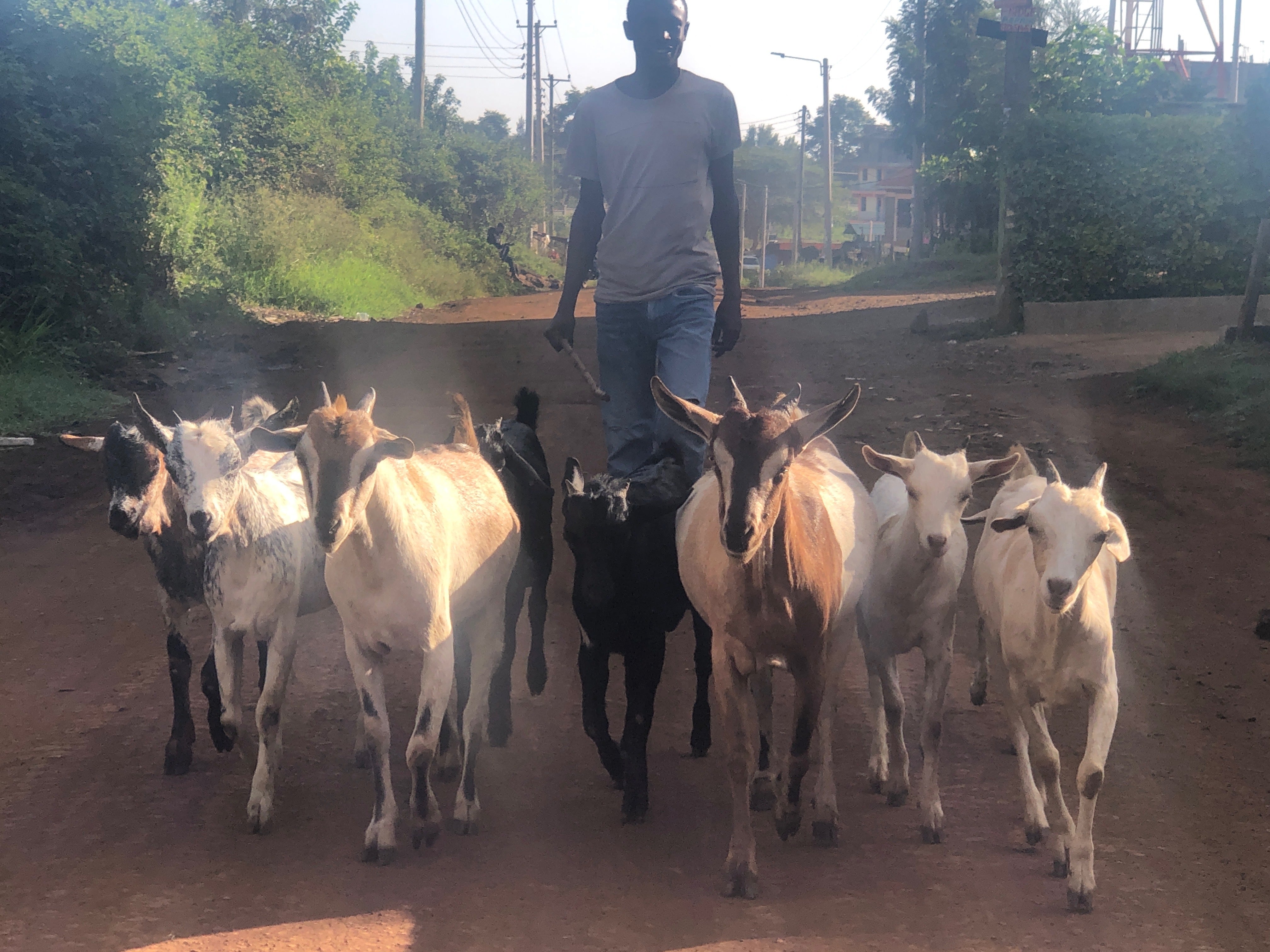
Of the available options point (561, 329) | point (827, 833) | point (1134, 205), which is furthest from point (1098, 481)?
point (1134, 205)

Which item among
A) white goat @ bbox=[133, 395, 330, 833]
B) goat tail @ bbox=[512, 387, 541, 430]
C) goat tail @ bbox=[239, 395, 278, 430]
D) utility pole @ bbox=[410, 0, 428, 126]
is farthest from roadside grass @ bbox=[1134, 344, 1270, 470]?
utility pole @ bbox=[410, 0, 428, 126]

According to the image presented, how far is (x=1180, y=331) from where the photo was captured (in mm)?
16391

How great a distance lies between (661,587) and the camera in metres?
5.29

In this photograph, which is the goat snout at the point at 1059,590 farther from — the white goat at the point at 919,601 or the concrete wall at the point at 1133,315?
the concrete wall at the point at 1133,315

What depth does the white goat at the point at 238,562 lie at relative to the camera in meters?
5.14

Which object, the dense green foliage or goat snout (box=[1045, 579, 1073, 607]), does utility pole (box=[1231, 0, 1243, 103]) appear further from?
goat snout (box=[1045, 579, 1073, 607])

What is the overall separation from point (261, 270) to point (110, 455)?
18249 mm

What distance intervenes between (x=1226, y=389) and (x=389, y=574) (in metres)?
8.80

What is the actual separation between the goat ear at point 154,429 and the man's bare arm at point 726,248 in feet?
8.12

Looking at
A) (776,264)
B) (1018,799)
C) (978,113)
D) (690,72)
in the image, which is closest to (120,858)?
(1018,799)

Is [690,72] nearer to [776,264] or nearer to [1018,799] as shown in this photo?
[1018,799]

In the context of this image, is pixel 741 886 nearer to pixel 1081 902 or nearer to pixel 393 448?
pixel 1081 902

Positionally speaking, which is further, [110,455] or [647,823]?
[110,455]

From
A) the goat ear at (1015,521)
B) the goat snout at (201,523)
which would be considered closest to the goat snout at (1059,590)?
the goat ear at (1015,521)
